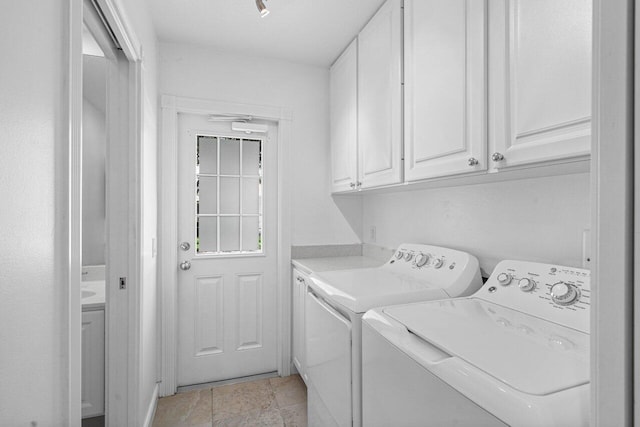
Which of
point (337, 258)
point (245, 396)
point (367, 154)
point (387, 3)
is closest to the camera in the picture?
point (387, 3)

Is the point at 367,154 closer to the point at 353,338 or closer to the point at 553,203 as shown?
the point at 553,203

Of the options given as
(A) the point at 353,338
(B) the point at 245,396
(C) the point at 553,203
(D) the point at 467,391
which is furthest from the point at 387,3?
(B) the point at 245,396

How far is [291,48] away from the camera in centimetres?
233

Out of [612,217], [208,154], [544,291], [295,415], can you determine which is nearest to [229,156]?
[208,154]

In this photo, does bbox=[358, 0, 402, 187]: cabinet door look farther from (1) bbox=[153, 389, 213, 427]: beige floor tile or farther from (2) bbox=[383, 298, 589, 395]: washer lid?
(1) bbox=[153, 389, 213, 427]: beige floor tile

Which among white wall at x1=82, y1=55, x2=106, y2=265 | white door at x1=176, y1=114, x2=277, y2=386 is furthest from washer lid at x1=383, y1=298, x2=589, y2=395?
white wall at x1=82, y1=55, x2=106, y2=265

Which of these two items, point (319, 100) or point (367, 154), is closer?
point (367, 154)

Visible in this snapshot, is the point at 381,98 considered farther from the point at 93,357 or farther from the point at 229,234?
the point at 93,357

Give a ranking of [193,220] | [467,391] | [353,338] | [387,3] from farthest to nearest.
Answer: [193,220] < [387,3] < [353,338] < [467,391]

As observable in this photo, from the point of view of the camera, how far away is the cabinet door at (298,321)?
221 centimetres

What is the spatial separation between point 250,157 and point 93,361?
5.33 feet

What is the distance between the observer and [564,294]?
1.00 metres

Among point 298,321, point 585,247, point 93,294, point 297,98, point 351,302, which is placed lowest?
point 298,321

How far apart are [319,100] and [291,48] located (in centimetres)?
45
